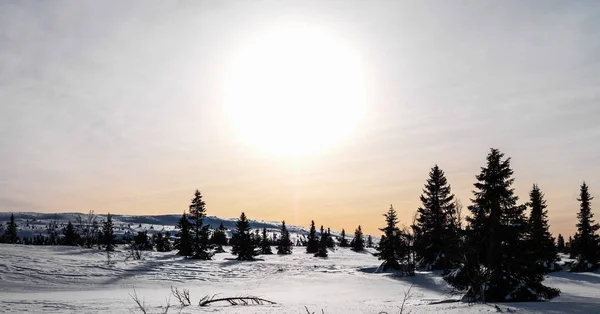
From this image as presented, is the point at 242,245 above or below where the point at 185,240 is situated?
below

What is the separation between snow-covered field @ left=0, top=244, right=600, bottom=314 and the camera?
18.3 metres

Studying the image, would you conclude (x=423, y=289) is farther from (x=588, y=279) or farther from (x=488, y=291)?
(x=588, y=279)

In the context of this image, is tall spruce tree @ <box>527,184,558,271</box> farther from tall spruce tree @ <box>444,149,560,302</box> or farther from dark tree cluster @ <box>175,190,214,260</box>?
dark tree cluster @ <box>175,190,214,260</box>

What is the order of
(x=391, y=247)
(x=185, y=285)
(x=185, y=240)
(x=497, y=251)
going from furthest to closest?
(x=185, y=240) → (x=391, y=247) → (x=185, y=285) → (x=497, y=251)

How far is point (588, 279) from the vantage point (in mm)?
37438

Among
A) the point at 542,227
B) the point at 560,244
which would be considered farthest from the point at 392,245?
the point at 560,244

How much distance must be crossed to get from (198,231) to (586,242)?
158 feet

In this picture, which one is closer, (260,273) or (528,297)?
(528,297)

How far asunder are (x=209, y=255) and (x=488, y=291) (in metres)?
40.9

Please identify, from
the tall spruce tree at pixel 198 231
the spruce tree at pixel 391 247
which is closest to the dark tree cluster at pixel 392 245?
the spruce tree at pixel 391 247

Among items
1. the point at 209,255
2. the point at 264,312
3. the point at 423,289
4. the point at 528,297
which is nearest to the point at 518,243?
the point at 528,297

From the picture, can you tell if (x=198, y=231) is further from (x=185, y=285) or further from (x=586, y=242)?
(x=586, y=242)

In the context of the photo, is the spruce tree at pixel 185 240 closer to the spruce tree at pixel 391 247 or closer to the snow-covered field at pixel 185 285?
the snow-covered field at pixel 185 285

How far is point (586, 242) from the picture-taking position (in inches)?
1906
